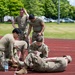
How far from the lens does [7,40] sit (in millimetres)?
8633

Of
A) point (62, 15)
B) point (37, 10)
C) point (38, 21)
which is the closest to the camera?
point (38, 21)

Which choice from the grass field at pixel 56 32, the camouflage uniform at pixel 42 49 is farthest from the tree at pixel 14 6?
the camouflage uniform at pixel 42 49

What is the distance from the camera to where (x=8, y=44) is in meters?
8.69

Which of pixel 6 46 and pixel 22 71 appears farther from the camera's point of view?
pixel 6 46

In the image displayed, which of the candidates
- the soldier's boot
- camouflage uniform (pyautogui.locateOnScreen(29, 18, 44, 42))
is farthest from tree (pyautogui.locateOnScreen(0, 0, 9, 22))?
the soldier's boot

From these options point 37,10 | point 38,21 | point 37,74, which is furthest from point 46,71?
point 37,10

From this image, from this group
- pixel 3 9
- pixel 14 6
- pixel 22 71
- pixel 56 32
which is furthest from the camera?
pixel 14 6

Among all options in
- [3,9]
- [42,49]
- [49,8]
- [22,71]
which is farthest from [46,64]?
[49,8]

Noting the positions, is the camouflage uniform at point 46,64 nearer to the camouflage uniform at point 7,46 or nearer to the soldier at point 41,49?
the soldier at point 41,49

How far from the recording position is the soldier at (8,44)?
852 centimetres

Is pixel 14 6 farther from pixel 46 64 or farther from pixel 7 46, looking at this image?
pixel 46 64

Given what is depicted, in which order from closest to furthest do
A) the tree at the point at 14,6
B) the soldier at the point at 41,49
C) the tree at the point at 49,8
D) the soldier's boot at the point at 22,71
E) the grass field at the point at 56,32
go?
the soldier's boot at the point at 22,71
the soldier at the point at 41,49
the grass field at the point at 56,32
the tree at the point at 14,6
the tree at the point at 49,8

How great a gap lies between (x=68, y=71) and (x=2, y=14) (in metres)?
63.9

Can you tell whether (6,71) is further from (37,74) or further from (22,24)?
(22,24)
